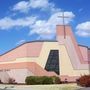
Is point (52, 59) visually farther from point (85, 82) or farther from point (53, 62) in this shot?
point (85, 82)

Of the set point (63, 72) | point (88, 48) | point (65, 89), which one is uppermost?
point (88, 48)

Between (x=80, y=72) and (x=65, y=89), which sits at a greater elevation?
(x=80, y=72)

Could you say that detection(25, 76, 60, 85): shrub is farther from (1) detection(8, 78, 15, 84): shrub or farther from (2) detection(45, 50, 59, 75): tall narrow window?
(2) detection(45, 50, 59, 75): tall narrow window

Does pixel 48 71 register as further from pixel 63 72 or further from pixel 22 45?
pixel 22 45

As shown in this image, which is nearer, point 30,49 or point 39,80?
point 39,80

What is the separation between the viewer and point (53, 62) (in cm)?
5966

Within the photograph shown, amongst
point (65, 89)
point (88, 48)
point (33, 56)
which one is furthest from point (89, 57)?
point (65, 89)

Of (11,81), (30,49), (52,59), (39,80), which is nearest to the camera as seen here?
(39,80)

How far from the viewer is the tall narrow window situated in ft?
195

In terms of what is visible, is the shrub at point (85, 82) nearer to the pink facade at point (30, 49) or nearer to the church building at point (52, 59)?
the church building at point (52, 59)

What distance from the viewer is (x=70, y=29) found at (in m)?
60.9

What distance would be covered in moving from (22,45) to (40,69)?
17.8 feet

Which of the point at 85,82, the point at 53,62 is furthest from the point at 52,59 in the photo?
the point at 85,82

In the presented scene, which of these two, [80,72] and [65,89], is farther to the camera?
[80,72]
